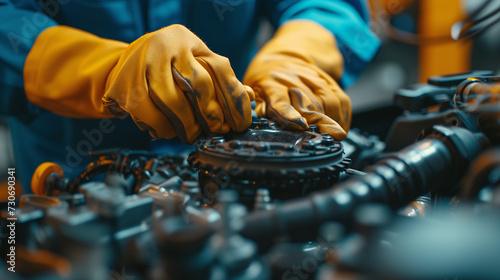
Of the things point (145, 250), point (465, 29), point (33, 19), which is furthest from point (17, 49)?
point (465, 29)

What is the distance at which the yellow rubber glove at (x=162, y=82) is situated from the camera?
70cm

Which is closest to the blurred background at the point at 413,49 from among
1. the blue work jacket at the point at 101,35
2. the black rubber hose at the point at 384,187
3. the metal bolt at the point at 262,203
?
the blue work jacket at the point at 101,35

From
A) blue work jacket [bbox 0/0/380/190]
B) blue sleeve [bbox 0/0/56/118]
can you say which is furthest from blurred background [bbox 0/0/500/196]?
blue sleeve [bbox 0/0/56/118]

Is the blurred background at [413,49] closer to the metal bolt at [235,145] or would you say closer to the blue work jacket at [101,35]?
the blue work jacket at [101,35]

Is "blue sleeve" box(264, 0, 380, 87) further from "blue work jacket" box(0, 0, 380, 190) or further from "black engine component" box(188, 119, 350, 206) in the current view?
"black engine component" box(188, 119, 350, 206)

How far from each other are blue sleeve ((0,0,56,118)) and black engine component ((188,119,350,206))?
2.18 ft

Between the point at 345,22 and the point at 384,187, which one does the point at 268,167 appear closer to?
the point at 384,187

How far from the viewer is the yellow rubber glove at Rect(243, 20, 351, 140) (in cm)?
79

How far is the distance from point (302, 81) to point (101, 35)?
668 mm

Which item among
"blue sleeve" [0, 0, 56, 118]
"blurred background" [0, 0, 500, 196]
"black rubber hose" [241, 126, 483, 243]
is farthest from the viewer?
"blurred background" [0, 0, 500, 196]

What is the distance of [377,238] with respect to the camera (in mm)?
265

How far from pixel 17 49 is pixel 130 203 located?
786 millimetres

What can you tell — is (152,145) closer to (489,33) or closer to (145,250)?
(145,250)

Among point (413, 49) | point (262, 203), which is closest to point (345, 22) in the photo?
point (262, 203)
